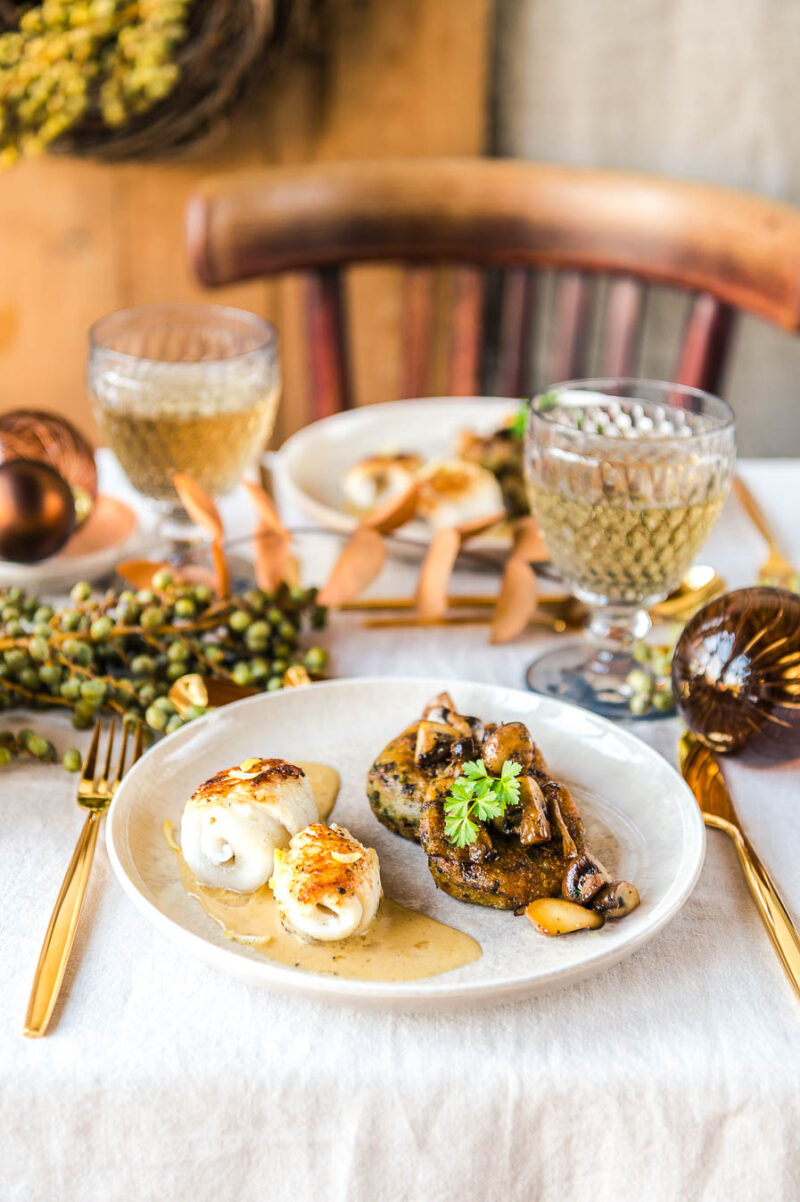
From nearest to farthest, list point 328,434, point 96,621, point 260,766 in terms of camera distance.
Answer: point 260,766
point 96,621
point 328,434

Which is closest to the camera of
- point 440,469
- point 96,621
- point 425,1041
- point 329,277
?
point 425,1041

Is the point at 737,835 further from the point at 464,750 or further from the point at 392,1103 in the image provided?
the point at 392,1103

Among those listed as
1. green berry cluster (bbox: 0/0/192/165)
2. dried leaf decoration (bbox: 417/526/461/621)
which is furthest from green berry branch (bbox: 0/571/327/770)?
green berry cluster (bbox: 0/0/192/165)

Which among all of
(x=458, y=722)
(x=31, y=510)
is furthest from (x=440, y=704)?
(x=31, y=510)

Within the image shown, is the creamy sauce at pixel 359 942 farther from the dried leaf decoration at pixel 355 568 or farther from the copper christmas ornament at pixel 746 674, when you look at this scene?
the dried leaf decoration at pixel 355 568

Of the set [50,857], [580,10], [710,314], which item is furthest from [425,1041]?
[580,10]

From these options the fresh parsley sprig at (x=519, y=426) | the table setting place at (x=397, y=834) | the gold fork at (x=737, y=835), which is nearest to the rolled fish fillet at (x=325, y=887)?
the table setting place at (x=397, y=834)

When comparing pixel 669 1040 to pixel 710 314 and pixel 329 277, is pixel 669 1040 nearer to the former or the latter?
pixel 710 314
